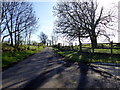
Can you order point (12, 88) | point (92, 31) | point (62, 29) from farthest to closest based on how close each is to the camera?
point (62, 29) → point (92, 31) → point (12, 88)

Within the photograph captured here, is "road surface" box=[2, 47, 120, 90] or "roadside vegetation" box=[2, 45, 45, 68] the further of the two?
"roadside vegetation" box=[2, 45, 45, 68]

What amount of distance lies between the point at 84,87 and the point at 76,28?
17.9 metres

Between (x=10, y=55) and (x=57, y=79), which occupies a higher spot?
(x=10, y=55)

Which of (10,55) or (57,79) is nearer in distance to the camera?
(57,79)

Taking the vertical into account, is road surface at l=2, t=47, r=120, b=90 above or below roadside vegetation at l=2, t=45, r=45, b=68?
below


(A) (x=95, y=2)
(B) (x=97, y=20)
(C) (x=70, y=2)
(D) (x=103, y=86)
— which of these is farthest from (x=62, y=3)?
(D) (x=103, y=86)

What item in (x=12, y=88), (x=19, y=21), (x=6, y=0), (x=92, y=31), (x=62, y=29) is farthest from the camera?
(x=19, y=21)

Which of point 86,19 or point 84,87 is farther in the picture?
point 86,19

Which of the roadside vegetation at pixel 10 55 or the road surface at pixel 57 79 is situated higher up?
the roadside vegetation at pixel 10 55

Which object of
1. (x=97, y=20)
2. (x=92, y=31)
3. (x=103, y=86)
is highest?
(x=97, y=20)

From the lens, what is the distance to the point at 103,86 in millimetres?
4109

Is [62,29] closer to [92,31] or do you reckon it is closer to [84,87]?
[92,31]

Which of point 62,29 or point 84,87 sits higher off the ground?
point 62,29

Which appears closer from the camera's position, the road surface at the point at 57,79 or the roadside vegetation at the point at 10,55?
the road surface at the point at 57,79
